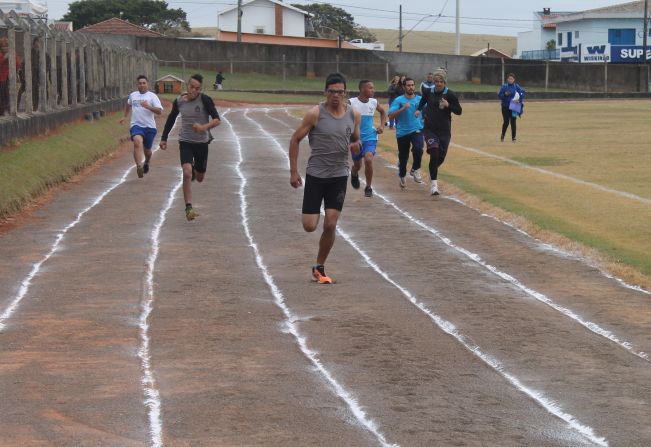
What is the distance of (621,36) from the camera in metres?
106

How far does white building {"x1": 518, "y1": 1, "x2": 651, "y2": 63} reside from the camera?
10044cm

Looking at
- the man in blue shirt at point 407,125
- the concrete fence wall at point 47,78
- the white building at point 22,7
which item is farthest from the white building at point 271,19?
the man in blue shirt at point 407,125

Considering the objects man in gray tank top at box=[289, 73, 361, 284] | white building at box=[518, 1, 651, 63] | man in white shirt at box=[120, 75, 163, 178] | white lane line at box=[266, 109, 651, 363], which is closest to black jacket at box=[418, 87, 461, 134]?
white lane line at box=[266, 109, 651, 363]

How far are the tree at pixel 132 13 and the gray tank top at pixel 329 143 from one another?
117 m

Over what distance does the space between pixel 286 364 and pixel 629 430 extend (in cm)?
245

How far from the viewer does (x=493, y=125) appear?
1617 inches

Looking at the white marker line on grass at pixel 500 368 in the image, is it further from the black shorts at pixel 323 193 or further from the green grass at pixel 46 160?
the green grass at pixel 46 160

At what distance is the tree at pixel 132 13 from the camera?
424 feet

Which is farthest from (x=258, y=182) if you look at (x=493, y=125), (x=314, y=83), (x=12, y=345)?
(x=314, y=83)

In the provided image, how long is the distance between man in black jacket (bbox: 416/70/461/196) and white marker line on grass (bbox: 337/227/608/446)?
7170mm

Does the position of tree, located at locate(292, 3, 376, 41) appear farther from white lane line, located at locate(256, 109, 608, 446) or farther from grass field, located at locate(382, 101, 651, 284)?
white lane line, located at locate(256, 109, 608, 446)

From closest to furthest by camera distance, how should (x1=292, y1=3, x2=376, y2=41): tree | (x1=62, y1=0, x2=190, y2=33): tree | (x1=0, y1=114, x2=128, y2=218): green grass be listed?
(x1=0, y1=114, x2=128, y2=218): green grass
(x1=62, y1=0, x2=190, y2=33): tree
(x1=292, y1=3, x2=376, y2=41): tree

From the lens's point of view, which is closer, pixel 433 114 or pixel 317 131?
pixel 317 131

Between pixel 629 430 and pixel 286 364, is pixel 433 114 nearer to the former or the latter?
pixel 286 364
